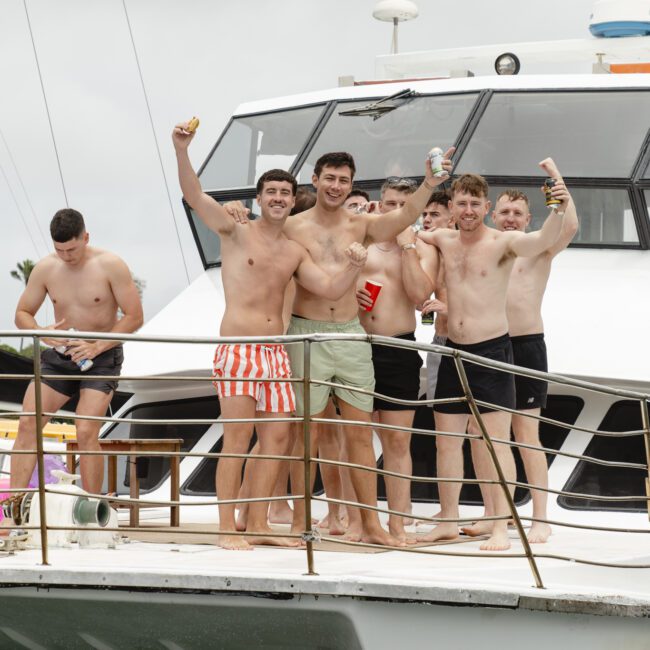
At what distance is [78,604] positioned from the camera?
5.30m

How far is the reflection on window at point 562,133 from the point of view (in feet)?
30.0

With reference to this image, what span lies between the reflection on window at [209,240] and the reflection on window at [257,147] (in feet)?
0.70

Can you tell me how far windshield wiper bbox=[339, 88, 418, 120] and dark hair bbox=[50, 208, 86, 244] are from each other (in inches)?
126

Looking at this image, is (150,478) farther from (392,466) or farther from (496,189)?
(496,189)

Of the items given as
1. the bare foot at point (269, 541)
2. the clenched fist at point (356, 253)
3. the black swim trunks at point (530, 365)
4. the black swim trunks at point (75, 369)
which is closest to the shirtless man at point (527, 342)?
the black swim trunks at point (530, 365)

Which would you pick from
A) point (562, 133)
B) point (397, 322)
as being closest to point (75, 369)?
point (397, 322)

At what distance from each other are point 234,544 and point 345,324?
4.37 ft

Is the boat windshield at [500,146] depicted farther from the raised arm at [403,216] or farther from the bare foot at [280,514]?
the bare foot at [280,514]

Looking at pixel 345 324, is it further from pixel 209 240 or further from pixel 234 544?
pixel 209 240

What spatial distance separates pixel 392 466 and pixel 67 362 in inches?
77.4

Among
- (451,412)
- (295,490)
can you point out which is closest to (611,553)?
(451,412)

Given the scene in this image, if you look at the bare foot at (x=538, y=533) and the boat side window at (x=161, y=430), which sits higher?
the boat side window at (x=161, y=430)

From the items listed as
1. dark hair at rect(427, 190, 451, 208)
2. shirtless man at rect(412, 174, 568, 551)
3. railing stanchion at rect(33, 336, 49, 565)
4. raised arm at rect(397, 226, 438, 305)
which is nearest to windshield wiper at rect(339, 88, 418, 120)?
dark hair at rect(427, 190, 451, 208)

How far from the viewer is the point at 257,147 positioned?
1039cm
